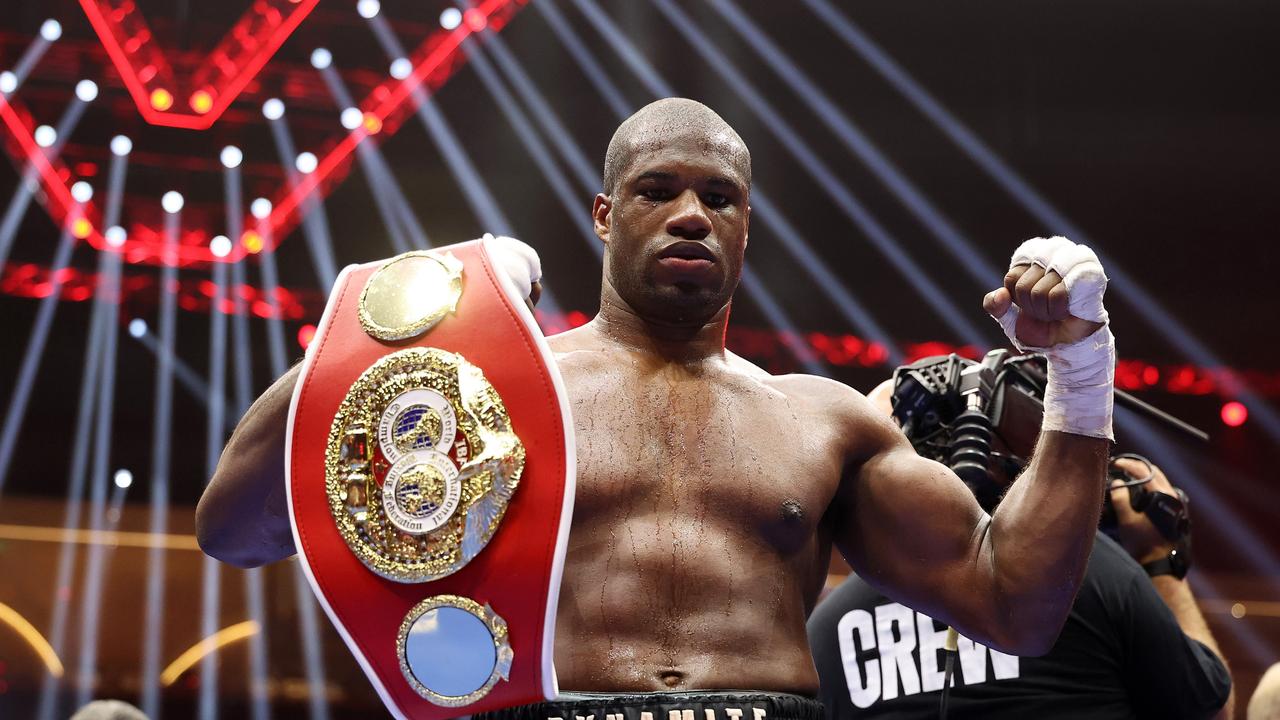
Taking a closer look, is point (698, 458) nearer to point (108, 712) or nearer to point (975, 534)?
point (975, 534)

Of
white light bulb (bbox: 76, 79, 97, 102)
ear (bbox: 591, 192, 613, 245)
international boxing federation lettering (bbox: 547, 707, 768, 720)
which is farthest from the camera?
white light bulb (bbox: 76, 79, 97, 102)

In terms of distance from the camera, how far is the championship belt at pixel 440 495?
1.16 meters

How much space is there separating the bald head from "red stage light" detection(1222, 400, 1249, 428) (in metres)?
4.57

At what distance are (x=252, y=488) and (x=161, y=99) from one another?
12.0 ft

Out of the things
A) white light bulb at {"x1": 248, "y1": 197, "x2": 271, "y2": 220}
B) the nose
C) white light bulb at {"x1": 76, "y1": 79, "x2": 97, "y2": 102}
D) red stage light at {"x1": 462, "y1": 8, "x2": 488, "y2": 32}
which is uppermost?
red stage light at {"x1": 462, "y1": 8, "x2": 488, "y2": 32}

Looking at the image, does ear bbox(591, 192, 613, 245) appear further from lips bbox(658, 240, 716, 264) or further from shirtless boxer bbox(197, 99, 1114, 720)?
lips bbox(658, 240, 716, 264)

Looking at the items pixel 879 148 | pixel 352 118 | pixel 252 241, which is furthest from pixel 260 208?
pixel 879 148

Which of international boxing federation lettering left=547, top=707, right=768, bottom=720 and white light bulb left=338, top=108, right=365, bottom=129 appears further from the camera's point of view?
white light bulb left=338, top=108, right=365, bottom=129

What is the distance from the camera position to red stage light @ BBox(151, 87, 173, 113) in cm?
459

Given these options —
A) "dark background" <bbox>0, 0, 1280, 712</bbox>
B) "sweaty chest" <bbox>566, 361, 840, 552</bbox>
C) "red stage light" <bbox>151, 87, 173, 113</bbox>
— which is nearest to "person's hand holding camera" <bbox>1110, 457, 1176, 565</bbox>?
"sweaty chest" <bbox>566, 361, 840, 552</bbox>

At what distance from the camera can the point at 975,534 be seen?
1.47 m

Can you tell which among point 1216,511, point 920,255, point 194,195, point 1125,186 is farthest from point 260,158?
point 1216,511

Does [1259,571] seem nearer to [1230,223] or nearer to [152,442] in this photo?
[1230,223]

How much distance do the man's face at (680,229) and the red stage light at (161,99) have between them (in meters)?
3.50
